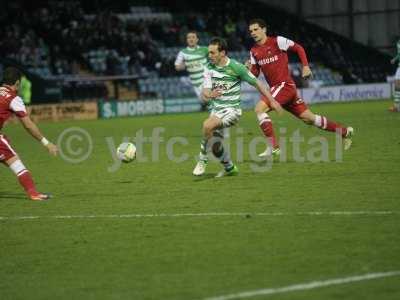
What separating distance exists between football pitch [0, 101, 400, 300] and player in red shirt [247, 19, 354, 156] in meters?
0.62

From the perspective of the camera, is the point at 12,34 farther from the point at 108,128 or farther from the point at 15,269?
the point at 15,269

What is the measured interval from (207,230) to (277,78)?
7561 mm

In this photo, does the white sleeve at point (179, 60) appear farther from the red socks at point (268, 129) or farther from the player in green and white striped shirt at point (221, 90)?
the player in green and white striped shirt at point (221, 90)

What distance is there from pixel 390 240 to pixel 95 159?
10.9 metres

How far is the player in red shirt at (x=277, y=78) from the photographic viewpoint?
16.5 metres

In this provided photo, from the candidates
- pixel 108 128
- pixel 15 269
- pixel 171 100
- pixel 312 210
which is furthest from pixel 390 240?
pixel 171 100

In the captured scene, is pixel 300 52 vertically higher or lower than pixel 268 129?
higher

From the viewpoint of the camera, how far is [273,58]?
55.3 feet

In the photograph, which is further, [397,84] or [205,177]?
[397,84]

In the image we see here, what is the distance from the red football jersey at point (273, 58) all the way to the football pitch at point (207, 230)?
158 cm

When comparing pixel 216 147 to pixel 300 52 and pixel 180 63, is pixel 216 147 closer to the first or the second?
pixel 300 52

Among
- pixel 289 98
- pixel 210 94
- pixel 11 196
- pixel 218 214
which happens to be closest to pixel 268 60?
pixel 289 98

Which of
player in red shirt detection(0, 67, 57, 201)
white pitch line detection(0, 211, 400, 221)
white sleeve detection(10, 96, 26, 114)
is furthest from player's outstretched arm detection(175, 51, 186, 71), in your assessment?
white pitch line detection(0, 211, 400, 221)

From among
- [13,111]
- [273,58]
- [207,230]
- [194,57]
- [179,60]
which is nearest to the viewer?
[207,230]
